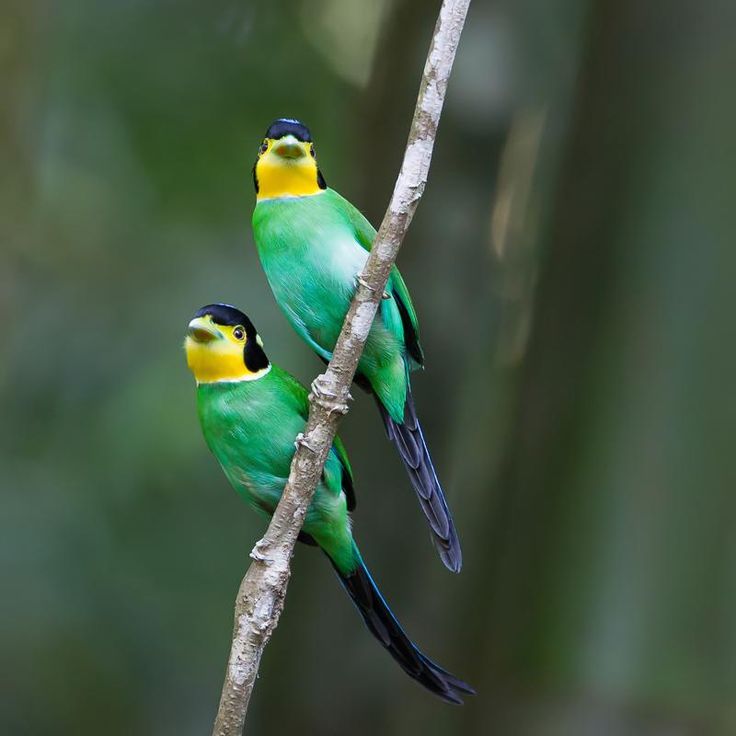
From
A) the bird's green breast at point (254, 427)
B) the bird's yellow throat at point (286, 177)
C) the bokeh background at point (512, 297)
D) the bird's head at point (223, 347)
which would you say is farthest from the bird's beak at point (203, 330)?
the bokeh background at point (512, 297)

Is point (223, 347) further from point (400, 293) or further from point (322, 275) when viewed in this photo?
point (400, 293)

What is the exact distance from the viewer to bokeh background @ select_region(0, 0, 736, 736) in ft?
12.7

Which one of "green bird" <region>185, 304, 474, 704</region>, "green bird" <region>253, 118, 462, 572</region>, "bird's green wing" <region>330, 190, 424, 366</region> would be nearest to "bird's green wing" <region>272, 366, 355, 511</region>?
"green bird" <region>185, 304, 474, 704</region>

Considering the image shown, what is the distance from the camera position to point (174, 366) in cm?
583

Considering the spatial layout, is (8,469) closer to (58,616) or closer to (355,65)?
(58,616)

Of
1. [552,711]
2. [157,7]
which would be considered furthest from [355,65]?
[552,711]

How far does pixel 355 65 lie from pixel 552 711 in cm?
308

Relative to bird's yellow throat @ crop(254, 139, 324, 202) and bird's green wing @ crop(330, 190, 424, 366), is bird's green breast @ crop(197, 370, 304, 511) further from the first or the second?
bird's yellow throat @ crop(254, 139, 324, 202)

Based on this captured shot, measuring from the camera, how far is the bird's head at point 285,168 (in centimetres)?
243

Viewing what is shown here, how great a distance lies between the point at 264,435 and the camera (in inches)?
102

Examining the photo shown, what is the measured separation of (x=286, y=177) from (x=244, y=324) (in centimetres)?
34

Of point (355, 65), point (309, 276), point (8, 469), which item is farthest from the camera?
point (8, 469)

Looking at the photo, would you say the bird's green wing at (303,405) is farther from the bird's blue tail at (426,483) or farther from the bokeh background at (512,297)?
the bokeh background at (512,297)

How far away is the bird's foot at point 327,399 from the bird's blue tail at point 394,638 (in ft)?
1.82
